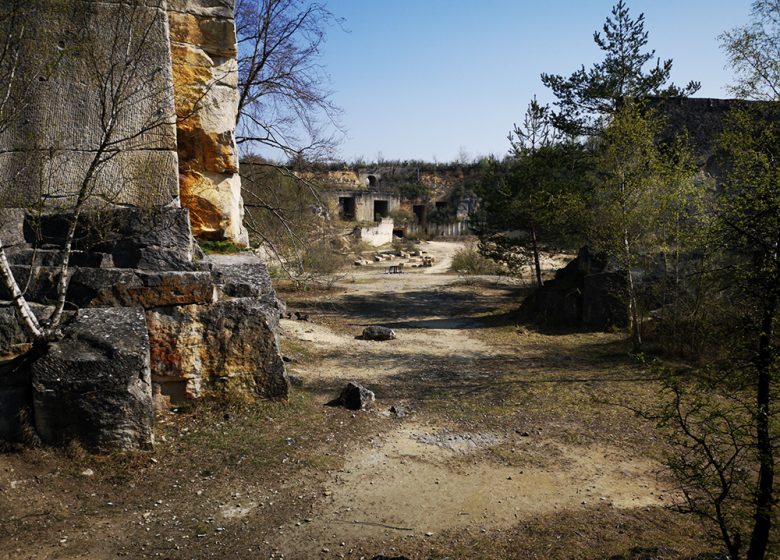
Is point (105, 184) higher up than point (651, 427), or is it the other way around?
point (105, 184)

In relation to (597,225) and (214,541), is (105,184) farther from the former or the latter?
(597,225)

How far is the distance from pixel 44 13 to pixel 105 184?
1.54 m

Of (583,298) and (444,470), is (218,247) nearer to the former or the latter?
(444,470)

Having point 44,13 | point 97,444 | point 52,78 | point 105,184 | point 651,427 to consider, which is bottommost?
point 651,427

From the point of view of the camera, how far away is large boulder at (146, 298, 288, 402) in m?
5.41

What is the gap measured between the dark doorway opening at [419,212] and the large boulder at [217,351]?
111ft

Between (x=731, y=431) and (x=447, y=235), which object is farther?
(x=447, y=235)

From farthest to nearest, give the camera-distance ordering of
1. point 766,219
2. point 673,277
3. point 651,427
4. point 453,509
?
point 673,277, point 651,427, point 453,509, point 766,219

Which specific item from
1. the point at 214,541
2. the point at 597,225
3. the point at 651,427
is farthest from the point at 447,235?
the point at 214,541

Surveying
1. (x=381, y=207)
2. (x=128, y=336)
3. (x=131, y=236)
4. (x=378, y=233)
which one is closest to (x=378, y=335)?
(x=131, y=236)

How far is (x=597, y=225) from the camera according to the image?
403 inches

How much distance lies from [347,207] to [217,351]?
103 feet

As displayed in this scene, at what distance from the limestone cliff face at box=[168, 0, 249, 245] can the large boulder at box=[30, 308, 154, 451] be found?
300cm

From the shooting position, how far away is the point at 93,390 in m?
4.42
